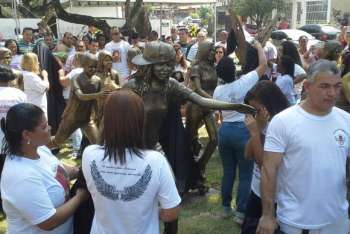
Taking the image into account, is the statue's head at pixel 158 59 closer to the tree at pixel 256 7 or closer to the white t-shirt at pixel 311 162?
the white t-shirt at pixel 311 162

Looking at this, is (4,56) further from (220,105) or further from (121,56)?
(121,56)

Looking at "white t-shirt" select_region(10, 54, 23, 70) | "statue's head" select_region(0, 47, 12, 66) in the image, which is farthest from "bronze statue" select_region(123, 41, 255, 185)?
"white t-shirt" select_region(10, 54, 23, 70)

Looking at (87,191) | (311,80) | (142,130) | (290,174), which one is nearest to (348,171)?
(290,174)

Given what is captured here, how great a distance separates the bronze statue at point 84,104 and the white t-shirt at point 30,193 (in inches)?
138

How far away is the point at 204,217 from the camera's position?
515 centimetres

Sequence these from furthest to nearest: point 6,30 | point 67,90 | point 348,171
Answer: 1. point 6,30
2. point 67,90
3. point 348,171

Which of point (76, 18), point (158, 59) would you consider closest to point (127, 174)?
point (158, 59)

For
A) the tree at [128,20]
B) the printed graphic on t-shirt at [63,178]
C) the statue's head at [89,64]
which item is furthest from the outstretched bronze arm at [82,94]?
the tree at [128,20]

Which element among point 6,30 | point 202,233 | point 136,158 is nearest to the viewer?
point 136,158

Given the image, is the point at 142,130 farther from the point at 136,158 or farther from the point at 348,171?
the point at 348,171

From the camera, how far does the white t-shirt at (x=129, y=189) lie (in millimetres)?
2129

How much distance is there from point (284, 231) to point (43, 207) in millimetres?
1408

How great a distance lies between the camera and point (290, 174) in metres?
2.61

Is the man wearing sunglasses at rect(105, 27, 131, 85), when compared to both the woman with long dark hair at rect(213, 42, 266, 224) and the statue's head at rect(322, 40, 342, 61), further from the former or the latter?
the woman with long dark hair at rect(213, 42, 266, 224)
